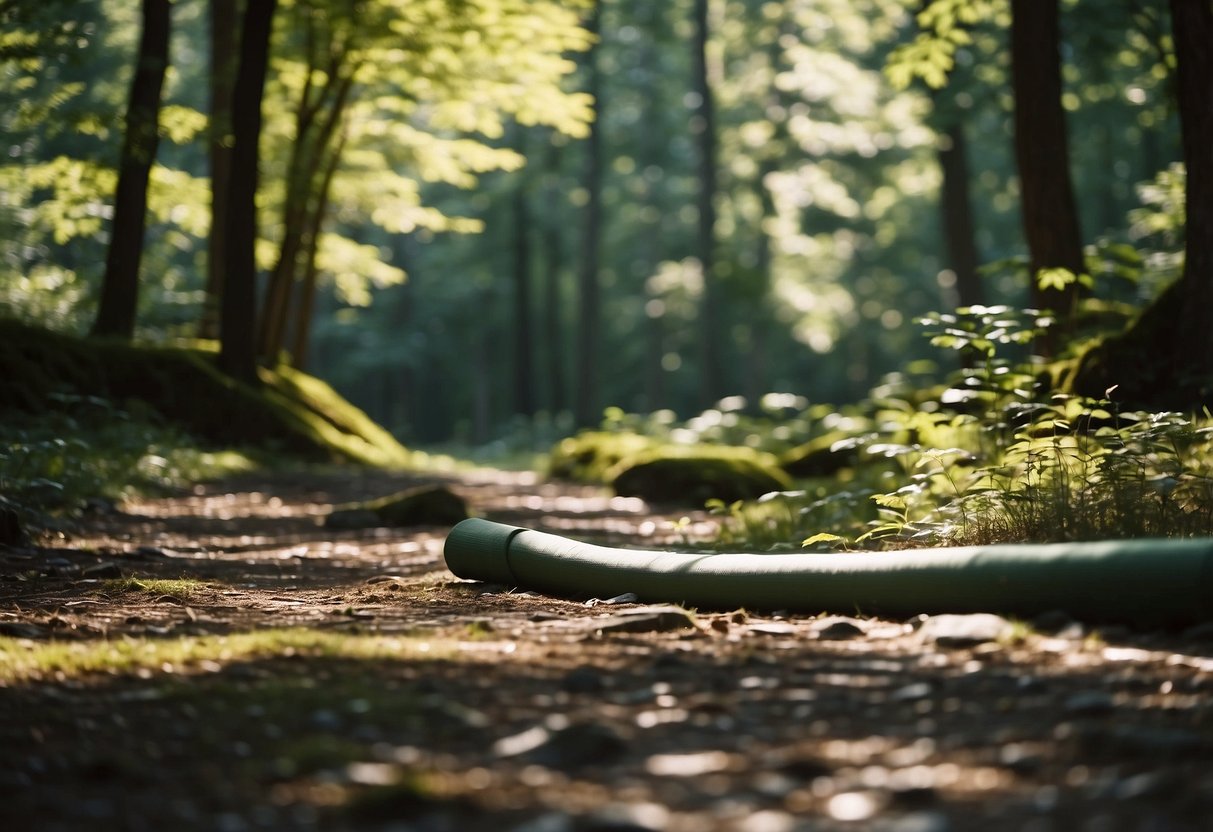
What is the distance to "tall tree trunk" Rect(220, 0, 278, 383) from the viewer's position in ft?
49.1

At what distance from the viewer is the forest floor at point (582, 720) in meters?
2.36

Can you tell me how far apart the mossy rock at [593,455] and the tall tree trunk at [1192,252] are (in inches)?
314

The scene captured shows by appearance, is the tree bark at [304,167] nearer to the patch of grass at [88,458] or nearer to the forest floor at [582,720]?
the patch of grass at [88,458]

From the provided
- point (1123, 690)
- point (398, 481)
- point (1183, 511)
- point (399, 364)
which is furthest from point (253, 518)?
point (399, 364)

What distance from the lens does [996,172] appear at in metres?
39.9

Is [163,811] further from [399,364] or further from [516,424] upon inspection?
[399,364]

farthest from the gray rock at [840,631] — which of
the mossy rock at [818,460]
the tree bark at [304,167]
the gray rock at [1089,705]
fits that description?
the tree bark at [304,167]

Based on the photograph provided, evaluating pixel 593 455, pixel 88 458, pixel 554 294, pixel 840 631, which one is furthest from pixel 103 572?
pixel 554 294

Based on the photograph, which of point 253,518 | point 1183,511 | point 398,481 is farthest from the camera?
point 398,481

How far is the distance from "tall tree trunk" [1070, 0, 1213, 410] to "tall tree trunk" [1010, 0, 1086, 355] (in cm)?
190

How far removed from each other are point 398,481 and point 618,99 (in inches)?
1275

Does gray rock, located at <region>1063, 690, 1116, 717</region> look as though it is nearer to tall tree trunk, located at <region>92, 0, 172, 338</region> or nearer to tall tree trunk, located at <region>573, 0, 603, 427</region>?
tall tree trunk, located at <region>92, 0, 172, 338</region>

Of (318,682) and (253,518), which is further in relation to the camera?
(253,518)

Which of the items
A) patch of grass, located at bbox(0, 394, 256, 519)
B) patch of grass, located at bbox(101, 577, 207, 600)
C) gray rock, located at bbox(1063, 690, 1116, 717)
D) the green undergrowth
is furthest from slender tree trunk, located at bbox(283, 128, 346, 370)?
gray rock, located at bbox(1063, 690, 1116, 717)
